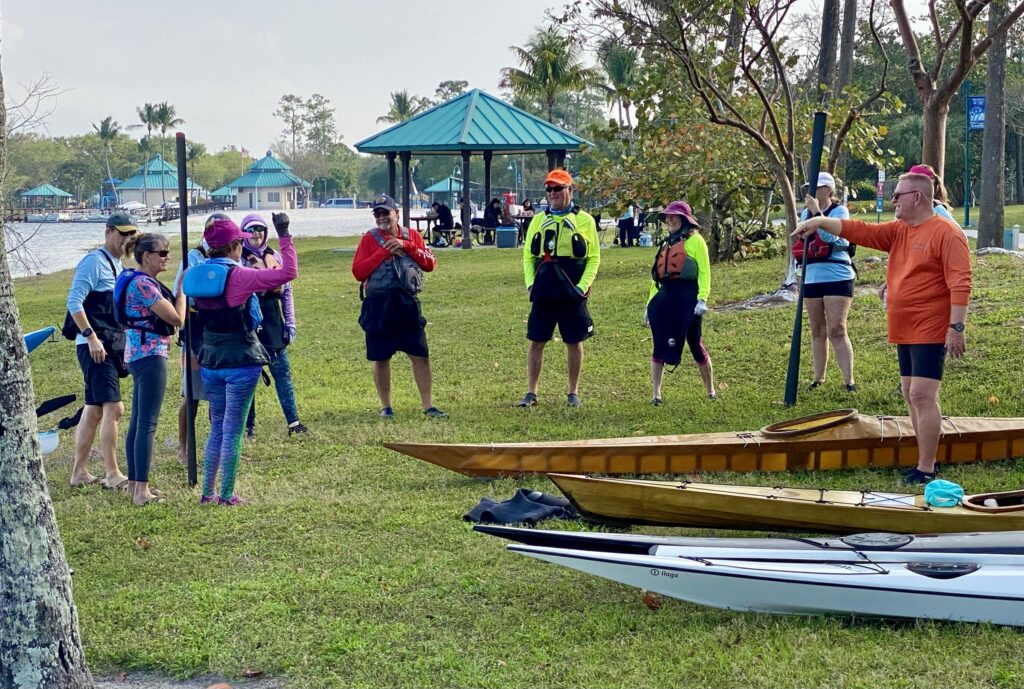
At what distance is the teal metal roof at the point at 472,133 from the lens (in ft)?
98.5

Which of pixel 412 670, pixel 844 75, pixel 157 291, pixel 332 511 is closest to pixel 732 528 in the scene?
pixel 412 670

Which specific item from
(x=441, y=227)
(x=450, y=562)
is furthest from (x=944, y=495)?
(x=441, y=227)

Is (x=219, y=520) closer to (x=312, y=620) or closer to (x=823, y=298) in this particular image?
(x=312, y=620)

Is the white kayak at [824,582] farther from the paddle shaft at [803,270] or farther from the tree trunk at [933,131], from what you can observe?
the tree trunk at [933,131]

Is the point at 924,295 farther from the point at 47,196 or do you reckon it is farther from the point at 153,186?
the point at 47,196

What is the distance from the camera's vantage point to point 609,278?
2027cm

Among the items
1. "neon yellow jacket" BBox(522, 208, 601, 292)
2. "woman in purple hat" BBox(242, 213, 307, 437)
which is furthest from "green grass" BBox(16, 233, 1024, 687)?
"neon yellow jacket" BBox(522, 208, 601, 292)

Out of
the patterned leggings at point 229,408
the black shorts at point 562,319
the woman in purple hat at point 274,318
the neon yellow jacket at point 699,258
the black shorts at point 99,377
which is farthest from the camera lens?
the black shorts at point 562,319

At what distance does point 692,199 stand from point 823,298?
28.8ft

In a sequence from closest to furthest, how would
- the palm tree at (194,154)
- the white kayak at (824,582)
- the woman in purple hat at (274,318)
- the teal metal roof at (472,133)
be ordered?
the white kayak at (824,582) < the woman in purple hat at (274,318) < the teal metal roof at (472,133) < the palm tree at (194,154)

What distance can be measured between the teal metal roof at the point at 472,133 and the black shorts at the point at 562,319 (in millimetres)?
19826

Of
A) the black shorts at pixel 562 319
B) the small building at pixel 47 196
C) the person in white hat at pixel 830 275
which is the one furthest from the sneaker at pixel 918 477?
the small building at pixel 47 196

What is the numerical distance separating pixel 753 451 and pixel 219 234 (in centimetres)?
389

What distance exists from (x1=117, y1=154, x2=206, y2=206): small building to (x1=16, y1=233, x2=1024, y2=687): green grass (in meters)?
82.0
